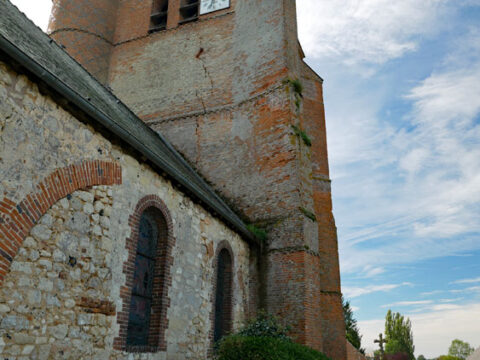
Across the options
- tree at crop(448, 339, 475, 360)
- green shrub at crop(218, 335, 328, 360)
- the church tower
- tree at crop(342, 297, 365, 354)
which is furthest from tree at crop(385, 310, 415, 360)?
green shrub at crop(218, 335, 328, 360)

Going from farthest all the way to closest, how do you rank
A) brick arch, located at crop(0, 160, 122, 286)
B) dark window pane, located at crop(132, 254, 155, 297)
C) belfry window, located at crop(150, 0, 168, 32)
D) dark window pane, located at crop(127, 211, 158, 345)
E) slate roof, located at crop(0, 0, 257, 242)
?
1. belfry window, located at crop(150, 0, 168, 32)
2. dark window pane, located at crop(132, 254, 155, 297)
3. dark window pane, located at crop(127, 211, 158, 345)
4. slate roof, located at crop(0, 0, 257, 242)
5. brick arch, located at crop(0, 160, 122, 286)

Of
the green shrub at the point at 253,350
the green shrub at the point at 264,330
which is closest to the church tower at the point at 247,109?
the green shrub at the point at 264,330

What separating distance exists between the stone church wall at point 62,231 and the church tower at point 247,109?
460cm

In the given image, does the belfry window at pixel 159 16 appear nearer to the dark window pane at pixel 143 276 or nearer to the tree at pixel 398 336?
the dark window pane at pixel 143 276

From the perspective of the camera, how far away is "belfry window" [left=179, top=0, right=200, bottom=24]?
1744cm

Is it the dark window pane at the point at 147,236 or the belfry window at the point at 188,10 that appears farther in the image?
the belfry window at the point at 188,10

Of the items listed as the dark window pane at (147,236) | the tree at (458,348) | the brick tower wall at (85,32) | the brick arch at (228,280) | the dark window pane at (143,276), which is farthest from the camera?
the tree at (458,348)

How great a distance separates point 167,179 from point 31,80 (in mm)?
3403

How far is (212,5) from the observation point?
16984 mm

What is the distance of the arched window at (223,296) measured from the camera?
32.6 feet

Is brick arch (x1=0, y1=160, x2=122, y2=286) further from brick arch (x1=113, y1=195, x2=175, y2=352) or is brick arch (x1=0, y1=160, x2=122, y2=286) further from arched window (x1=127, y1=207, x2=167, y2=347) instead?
arched window (x1=127, y1=207, x2=167, y2=347)

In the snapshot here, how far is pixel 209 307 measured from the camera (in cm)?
895

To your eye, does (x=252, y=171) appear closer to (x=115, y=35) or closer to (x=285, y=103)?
(x=285, y=103)

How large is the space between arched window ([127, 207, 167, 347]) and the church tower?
14.8 feet
